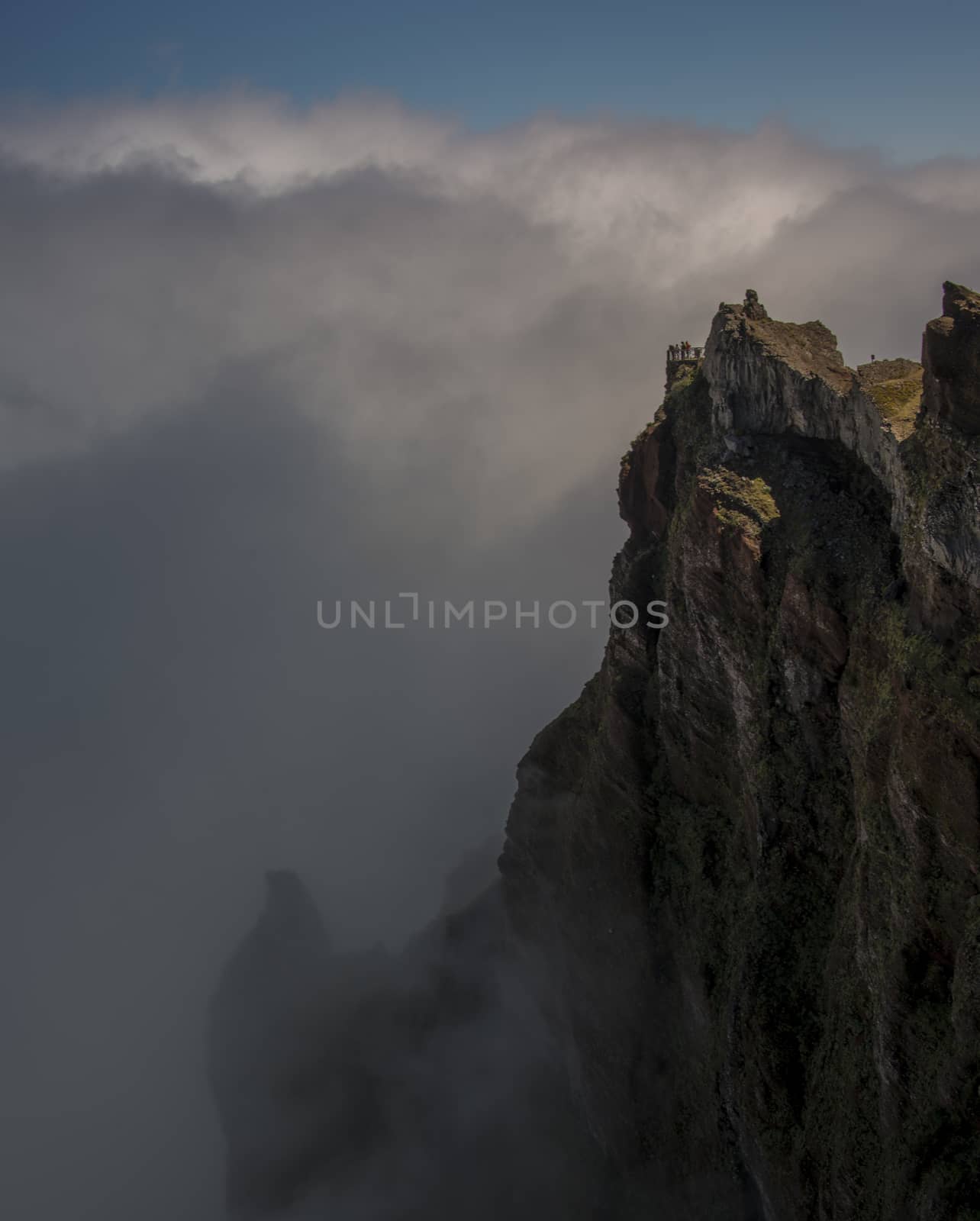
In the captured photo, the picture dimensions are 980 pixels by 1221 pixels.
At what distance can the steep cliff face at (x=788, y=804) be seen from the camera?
24.8 meters

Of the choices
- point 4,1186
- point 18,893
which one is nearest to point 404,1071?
point 4,1186

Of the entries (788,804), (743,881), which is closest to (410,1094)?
(743,881)

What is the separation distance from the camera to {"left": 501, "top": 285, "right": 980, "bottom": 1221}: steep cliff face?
24.8 metres

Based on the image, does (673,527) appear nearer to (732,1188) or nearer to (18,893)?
(732,1188)

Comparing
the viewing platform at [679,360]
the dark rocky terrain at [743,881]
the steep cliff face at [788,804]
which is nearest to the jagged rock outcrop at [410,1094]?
the dark rocky terrain at [743,881]

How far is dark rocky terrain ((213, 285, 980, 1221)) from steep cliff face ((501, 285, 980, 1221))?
0.12 m

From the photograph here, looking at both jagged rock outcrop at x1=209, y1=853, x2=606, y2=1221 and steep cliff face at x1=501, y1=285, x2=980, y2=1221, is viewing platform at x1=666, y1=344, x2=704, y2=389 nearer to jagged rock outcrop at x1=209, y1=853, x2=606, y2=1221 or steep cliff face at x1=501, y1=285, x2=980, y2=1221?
steep cliff face at x1=501, y1=285, x2=980, y2=1221

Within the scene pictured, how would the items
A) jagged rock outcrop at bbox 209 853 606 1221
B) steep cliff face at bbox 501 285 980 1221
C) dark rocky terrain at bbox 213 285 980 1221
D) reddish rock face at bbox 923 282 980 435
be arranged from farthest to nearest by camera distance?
1. jagged rock outcrop at bbox 209 853 606 1221
2. reddish rock face at bbox 923 282 980 435
3. dark rocky terrain at bbox 213 285 980 1221
4. steep cliff face at bbox 501 285 980 1221

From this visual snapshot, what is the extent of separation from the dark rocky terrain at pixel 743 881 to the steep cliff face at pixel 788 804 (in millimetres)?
117

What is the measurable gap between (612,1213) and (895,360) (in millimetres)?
42641

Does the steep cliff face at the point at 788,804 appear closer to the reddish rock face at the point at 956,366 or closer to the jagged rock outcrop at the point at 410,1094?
the reddish rock face at the point at 956,366

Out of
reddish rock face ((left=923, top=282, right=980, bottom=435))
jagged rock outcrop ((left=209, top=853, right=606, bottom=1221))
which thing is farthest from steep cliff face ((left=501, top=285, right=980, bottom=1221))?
jagged rock outcrop ((left=209, top=853, right=606, bottom=1221))

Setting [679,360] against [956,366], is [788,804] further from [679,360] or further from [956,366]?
[679,360]

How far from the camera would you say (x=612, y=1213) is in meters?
44.6
